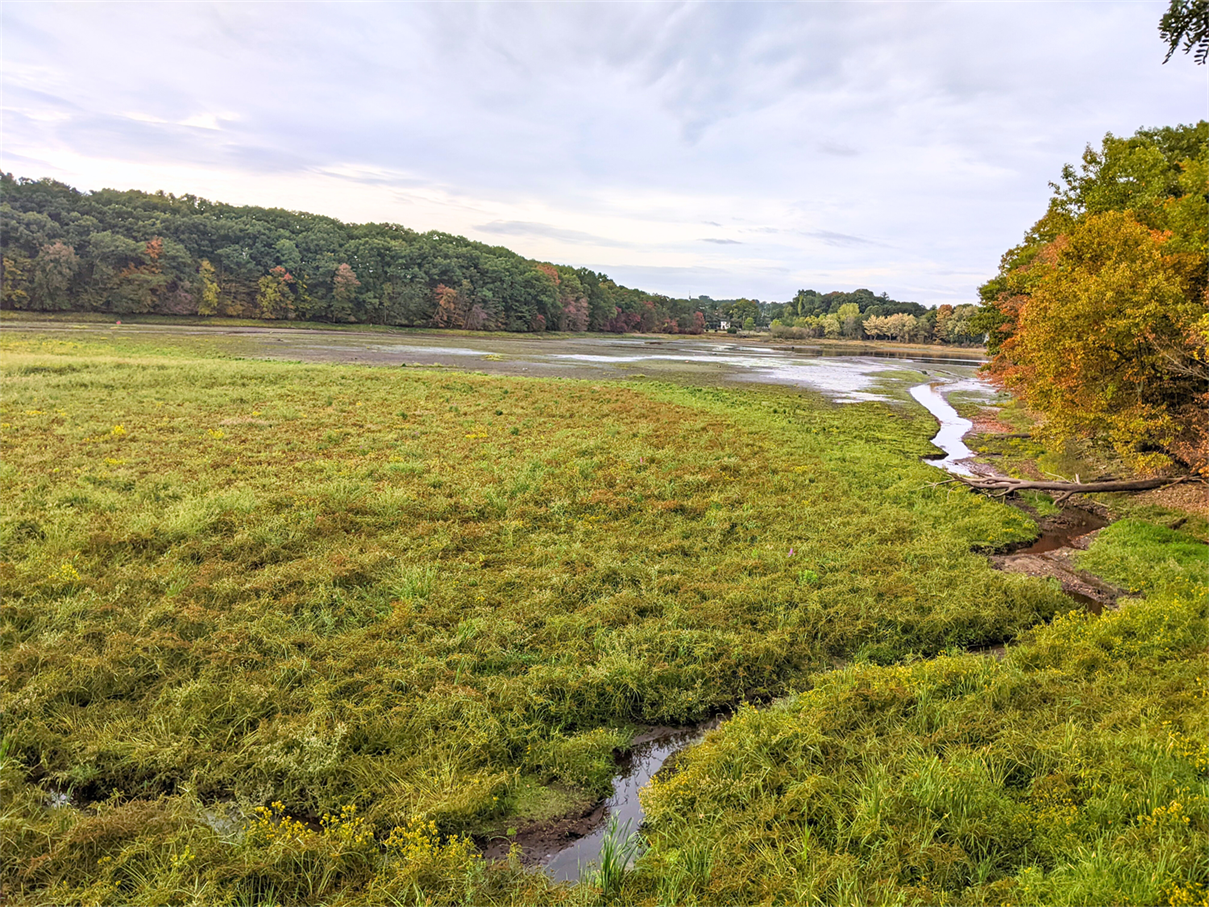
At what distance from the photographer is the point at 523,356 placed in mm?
56625

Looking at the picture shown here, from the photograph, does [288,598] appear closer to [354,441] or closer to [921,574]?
[354,441]

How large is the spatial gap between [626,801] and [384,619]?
4348 millimetres

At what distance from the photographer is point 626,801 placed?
6.07 meters

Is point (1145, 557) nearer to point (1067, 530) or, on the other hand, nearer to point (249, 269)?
point (1067, 530)

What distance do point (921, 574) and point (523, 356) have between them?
161 ft

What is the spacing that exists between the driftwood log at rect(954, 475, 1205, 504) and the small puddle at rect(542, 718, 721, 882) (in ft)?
46.6

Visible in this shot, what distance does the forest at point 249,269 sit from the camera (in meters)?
71.6

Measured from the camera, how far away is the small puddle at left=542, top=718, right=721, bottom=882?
5.16 m

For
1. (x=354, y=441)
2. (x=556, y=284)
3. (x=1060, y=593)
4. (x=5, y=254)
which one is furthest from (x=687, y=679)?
(x=556, y=284)

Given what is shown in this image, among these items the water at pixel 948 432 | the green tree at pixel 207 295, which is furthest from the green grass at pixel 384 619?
the green tree at pixel 207 295

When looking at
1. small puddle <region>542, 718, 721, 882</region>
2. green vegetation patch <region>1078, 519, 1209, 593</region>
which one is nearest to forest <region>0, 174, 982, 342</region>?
green vegetation patch <region>1078, 519, 1209, 593</region>

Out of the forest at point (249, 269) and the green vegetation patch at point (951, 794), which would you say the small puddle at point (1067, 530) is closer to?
the green vegetation patch at point (951, 794)

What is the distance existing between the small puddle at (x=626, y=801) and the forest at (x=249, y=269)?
73363 millimetres

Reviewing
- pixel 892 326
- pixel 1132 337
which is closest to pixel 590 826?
pixel 1132 337
